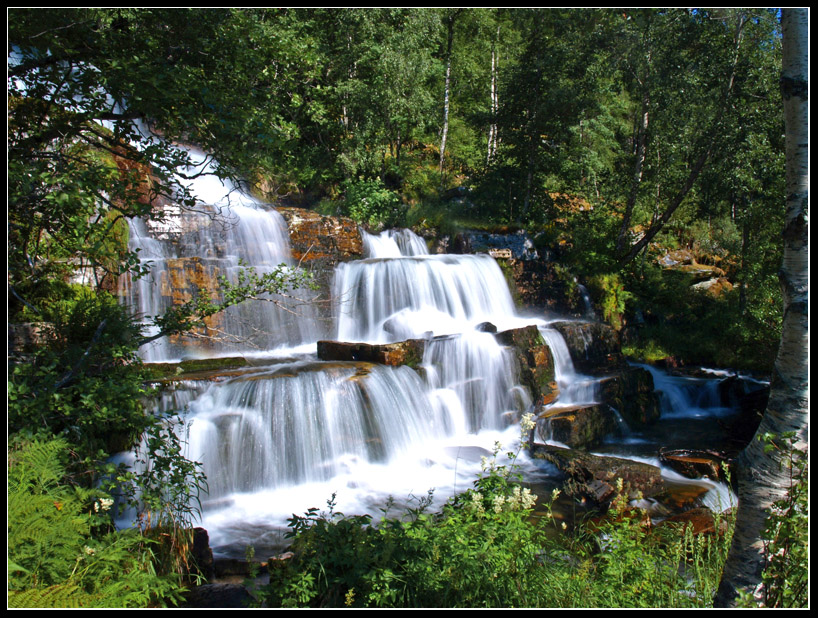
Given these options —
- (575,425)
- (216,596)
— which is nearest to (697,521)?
(575,425)

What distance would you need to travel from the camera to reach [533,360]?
32.6ft

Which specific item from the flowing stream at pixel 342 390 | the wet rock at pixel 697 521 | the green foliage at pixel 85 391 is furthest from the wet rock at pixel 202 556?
the wet rock at pixel 697 521

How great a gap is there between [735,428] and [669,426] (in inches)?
42.4

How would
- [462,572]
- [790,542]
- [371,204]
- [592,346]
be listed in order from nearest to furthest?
[790,542]
[462,572]
[592,346]
[371,204]

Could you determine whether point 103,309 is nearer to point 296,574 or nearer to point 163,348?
point 163,348

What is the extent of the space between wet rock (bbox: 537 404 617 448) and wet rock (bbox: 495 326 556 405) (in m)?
0.63

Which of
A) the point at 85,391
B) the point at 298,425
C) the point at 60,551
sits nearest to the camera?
the point at 60,551

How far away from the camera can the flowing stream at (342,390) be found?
21.4ft

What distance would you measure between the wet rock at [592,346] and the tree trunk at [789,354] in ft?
27.9

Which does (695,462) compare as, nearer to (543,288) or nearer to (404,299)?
(404,299)

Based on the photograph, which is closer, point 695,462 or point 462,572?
point 462,572

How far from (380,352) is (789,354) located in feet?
21.3

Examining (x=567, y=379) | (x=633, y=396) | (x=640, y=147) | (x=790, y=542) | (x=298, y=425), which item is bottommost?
(x=633, y=396)

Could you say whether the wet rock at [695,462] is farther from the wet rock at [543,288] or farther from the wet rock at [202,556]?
the wet rock at [202,556]
